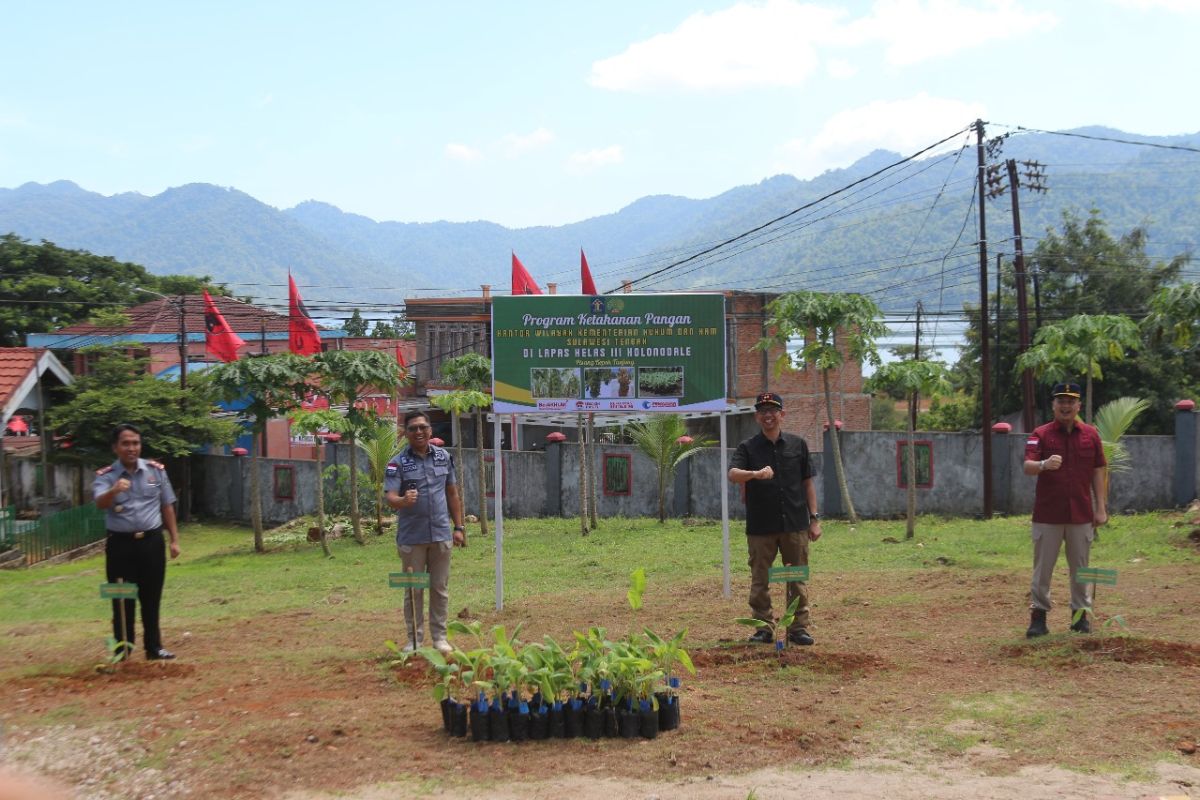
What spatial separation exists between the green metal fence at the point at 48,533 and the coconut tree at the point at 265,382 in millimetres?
3744

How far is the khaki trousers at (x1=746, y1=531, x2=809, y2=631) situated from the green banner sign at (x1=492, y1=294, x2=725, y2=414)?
2.94 meters

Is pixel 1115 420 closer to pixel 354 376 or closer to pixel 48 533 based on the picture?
pixel 354 376

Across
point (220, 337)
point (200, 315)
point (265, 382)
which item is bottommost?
point (265, 382)

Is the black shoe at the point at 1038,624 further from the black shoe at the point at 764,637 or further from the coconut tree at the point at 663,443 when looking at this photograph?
the coconut tree at the point at 663,443

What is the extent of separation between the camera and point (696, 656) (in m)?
8.06

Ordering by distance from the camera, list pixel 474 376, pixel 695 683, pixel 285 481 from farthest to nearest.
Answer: pixel 285 481, pixel 474 376, pixel 695 683

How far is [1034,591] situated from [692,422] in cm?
2948

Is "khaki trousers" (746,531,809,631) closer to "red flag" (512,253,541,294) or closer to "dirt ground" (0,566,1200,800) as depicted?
"dirt ground" (0,566,1200,800)

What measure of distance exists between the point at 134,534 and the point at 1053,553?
7132mm

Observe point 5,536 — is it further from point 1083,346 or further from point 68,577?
point 1083,346

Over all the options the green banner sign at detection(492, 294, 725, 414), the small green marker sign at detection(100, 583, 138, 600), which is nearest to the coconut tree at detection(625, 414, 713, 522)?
the green banner sign at detection(492, 294, 725, 414)

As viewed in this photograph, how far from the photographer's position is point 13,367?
2225 cm

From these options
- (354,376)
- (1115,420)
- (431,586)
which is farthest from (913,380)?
(431,586)

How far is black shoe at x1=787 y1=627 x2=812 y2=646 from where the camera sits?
27.1 feet
